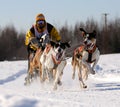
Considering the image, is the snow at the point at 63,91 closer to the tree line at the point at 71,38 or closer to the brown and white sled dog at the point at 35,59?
the brown and white sled dog at the point at 35,59

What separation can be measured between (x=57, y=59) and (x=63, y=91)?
2.99 feet

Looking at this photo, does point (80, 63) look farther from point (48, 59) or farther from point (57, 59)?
point (57, 59)

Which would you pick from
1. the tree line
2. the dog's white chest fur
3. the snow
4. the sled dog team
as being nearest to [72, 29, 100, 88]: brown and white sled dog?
the sled dog team

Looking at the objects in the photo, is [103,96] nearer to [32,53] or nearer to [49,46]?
[49,46]

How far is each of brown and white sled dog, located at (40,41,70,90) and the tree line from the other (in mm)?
39011

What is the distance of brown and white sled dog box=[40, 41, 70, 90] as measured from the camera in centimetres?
1125

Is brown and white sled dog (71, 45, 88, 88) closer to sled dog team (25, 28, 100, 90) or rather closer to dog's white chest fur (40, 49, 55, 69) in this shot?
sled dog team (25, 28, 100, 90)

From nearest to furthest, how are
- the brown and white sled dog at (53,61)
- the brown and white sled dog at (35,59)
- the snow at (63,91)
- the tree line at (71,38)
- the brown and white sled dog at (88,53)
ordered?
the snow at (63,91), the brown and white sled dog at (53,61), the brown and white sled dog at (88,53), the brown and white sled dog at (35,59), the tree line at (71,38)

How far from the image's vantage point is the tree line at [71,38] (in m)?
52.9

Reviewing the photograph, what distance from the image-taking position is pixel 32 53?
535 inches

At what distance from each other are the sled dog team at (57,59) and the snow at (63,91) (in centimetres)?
24

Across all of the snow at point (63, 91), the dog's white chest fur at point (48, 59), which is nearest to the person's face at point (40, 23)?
the dog's white chest fur at point (48, 59)

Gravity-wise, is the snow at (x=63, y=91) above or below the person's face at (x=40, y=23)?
below

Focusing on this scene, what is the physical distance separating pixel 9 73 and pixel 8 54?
131 feet
